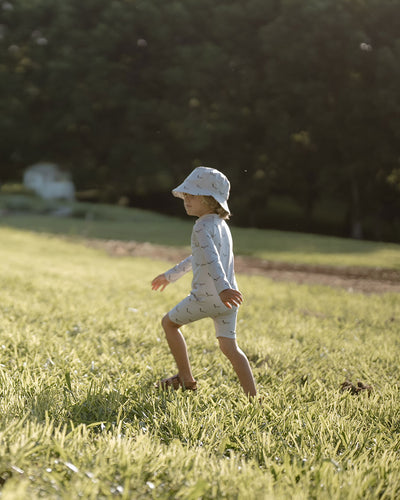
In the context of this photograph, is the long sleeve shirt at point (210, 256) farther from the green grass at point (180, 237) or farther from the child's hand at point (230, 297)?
the green grass at point (180, 237)

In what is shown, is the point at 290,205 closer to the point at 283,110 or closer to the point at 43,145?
the point at 283,110

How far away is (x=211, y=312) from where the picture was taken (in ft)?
10.3

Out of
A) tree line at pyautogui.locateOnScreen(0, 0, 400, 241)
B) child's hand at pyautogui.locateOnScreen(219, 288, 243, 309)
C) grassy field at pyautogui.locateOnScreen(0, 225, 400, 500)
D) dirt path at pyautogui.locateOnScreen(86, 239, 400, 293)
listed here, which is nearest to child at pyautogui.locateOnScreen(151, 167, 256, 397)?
child's hand at pyautogui.locateOnScreen(219, 288, 243, 309)

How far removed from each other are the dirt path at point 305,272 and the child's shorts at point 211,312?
6495 millimetres

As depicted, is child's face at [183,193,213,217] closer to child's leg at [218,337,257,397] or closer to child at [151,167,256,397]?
child at [151,167,256,397]

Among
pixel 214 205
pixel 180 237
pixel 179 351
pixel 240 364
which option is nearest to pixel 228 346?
pixel 240 364

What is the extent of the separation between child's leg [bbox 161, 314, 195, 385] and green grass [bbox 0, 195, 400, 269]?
33.1ft

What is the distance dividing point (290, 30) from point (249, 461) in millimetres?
25337

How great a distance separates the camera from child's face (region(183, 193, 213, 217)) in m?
3.16

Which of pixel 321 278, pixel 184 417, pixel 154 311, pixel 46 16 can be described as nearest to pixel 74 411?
pixel 184 417

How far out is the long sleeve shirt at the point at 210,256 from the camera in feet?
9.86

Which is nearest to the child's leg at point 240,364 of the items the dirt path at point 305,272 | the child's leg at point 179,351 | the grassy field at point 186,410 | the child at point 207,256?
the child at point 207,256

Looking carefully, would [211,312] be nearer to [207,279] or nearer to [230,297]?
[207,279]

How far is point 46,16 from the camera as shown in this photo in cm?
3161
